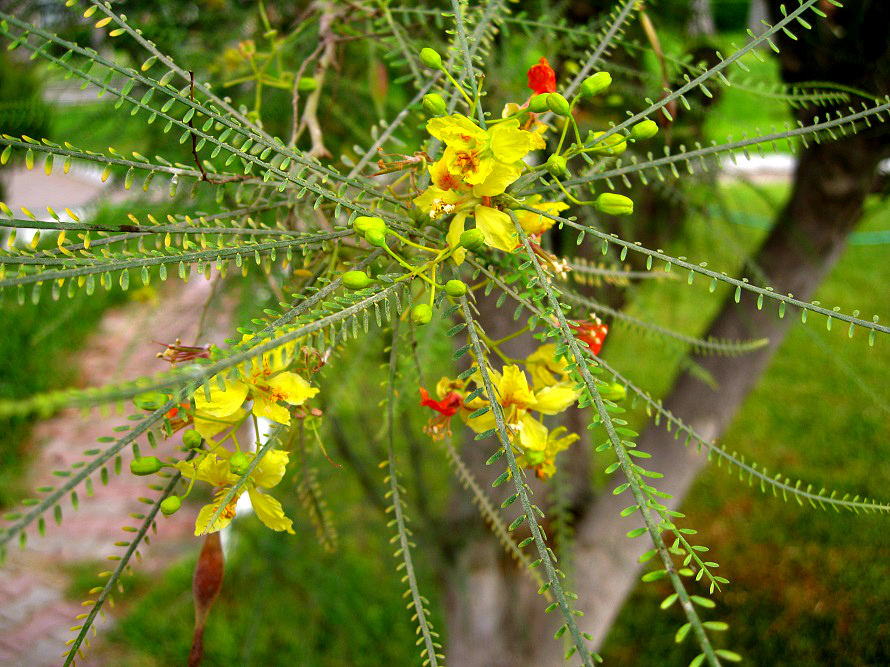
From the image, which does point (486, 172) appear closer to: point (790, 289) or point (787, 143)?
point (787, 143)

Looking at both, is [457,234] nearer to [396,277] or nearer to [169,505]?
[396,277]

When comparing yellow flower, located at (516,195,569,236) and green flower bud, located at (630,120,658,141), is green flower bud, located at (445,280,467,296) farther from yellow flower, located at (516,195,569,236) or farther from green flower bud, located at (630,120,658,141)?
green flower bud, located at (630,120,658,141)

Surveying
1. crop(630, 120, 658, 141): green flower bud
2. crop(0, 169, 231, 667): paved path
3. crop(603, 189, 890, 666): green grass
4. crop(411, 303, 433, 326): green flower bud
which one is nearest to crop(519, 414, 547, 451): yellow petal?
crop(411, 303, 433, 326): green flower bud

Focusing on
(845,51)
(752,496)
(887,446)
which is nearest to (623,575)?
(845,51)

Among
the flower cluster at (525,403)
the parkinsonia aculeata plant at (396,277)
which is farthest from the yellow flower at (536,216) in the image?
the flower cluster at (525,403)

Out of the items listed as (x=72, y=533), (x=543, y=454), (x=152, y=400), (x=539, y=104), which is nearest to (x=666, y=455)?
(x=543, y=454)
